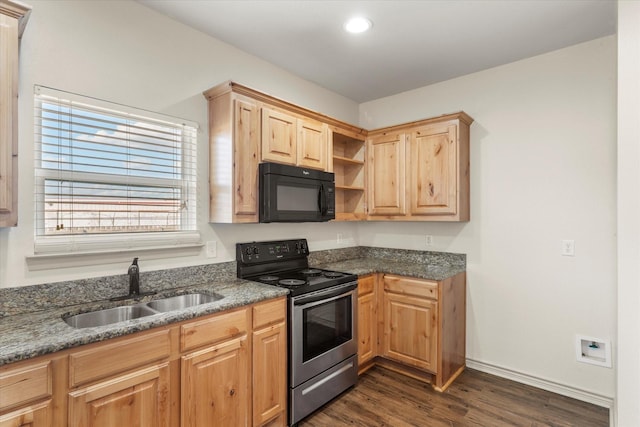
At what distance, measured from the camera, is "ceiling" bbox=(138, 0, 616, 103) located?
2115 millimetres

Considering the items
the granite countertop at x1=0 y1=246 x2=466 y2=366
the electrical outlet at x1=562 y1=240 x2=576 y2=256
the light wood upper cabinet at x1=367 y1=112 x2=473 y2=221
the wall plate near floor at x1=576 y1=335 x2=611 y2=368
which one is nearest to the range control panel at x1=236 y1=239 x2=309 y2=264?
the granite countertop at x1=0 y1=246 x2=466 y2=366

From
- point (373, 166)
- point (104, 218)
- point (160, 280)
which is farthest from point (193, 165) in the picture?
point (373, 166)

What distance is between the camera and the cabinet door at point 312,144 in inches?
109

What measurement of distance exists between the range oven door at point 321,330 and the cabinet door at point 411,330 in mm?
418

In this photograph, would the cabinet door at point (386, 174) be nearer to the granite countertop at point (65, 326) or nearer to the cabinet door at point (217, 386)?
the granite countertop at point (65, 326)

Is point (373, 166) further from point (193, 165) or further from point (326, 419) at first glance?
point (326, 419)

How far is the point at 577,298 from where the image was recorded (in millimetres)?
2590

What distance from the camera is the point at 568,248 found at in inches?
103

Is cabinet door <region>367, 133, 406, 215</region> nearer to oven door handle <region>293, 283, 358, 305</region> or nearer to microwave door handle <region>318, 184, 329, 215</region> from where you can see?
microwave door handle <region>318, 184, 329, 215</region>

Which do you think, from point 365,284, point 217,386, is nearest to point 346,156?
point 365,284

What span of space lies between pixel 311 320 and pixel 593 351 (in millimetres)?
2189

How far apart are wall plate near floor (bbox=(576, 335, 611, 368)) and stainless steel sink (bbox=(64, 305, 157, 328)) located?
10.2 feet

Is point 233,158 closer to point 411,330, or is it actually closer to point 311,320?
point 311,320
